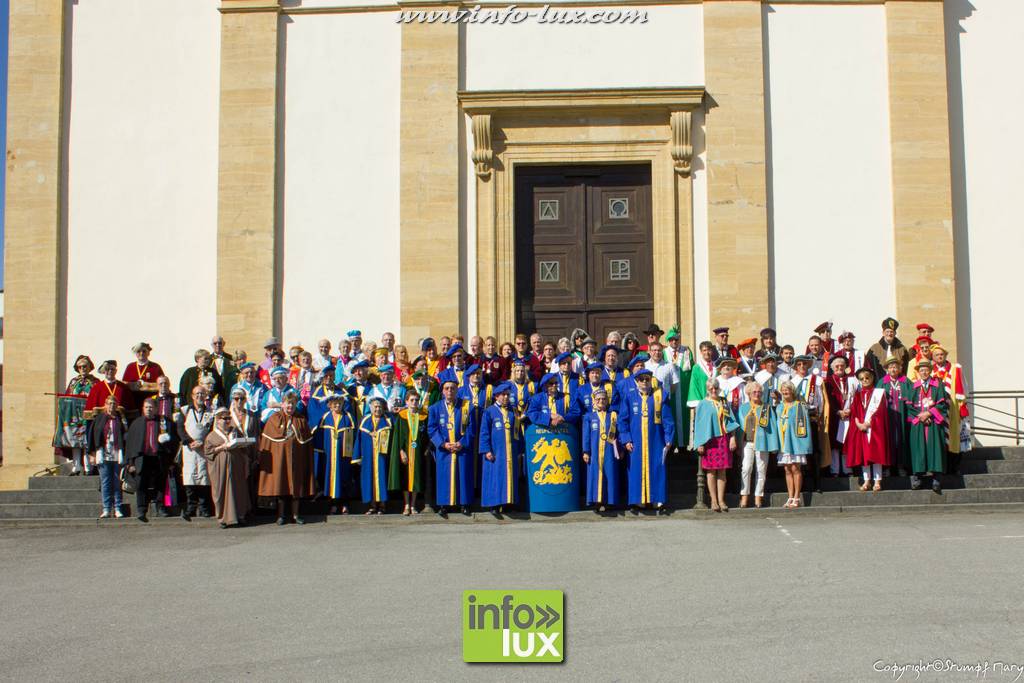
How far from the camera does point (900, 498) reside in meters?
13.0

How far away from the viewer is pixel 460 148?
1734cm

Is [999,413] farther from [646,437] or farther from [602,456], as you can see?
[602,456]

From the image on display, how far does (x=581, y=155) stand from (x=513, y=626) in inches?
411

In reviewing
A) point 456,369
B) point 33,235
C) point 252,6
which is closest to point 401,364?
point 456,369

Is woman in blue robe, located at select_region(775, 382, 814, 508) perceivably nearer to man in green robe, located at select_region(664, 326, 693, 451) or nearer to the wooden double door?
man in green robe, located at select_region(664, 326, 693, 451)

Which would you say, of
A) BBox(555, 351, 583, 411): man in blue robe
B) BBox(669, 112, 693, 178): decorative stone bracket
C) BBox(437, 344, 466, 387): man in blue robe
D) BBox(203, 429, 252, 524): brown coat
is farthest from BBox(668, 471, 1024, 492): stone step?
BBox(669, 112, 693, 178): decorative stone bracket

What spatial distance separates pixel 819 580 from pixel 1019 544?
2450 millimetres

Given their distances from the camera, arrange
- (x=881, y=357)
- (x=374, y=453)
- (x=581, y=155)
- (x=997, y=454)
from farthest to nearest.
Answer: (x=581, y=155) < (x=881, y=357) < (x=997, y=454) < (x=374, y=453)

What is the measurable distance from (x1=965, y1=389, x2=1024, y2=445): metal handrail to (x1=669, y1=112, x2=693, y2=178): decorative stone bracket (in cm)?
501

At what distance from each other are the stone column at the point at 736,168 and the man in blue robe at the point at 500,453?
190 inches

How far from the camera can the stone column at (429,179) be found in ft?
55.7

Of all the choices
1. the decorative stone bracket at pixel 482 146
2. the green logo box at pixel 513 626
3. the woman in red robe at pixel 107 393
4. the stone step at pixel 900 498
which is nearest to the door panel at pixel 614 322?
the decorative stone bracket at pixel 482 146

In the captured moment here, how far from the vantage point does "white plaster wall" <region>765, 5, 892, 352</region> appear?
16.9 meters

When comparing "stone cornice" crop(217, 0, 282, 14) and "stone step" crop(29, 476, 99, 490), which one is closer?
"stone step" crop(29, 476, 99, 490)
